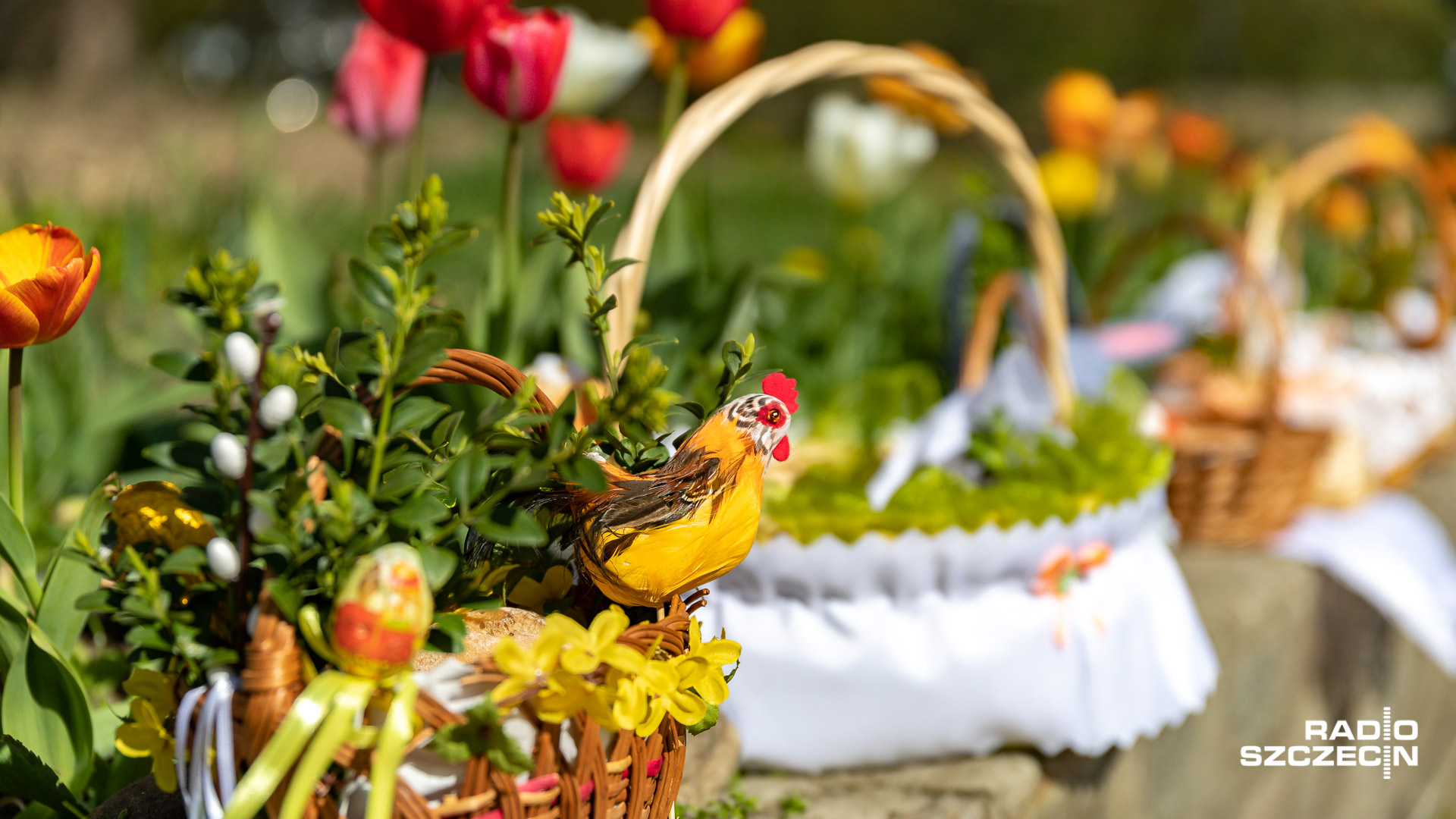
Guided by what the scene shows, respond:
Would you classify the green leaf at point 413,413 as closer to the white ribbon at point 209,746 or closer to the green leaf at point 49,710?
the white ribbon at point 209,746

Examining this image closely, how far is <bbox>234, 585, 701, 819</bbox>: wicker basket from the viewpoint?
42cm

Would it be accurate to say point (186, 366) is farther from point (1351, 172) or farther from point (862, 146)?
point (1351, 172)

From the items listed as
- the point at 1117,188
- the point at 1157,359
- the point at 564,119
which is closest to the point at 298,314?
the point at 564,119

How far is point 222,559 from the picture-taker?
426 millimetres

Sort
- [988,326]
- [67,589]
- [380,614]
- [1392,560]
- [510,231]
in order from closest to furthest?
[380,614]
[67,589]
[510,231]
[988,326]
[1392,560]

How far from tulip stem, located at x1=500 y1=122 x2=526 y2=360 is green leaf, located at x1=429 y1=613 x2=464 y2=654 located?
17.4 inches

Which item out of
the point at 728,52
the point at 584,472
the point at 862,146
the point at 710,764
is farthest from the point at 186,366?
the point at 862,146

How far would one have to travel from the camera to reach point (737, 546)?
523 millimetres

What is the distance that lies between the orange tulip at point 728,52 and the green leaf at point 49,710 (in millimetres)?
853

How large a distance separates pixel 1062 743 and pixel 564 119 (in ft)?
2.58

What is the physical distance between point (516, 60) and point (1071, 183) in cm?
138

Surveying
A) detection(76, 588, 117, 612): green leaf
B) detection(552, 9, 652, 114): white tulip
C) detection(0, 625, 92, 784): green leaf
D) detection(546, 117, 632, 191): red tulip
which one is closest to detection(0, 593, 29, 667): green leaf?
detection(0, 625, 92, 784): green leaf

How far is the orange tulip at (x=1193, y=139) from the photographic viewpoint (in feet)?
7.78

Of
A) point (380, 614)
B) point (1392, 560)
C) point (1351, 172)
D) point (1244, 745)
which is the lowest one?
point (1244, 745)
